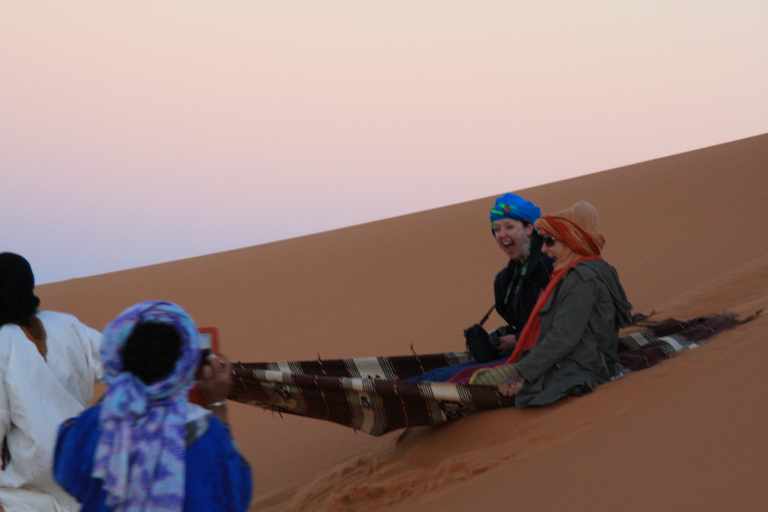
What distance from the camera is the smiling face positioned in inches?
195

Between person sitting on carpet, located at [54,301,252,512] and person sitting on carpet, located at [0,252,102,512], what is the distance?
1.16 metres

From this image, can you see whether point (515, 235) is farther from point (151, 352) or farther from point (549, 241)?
point (151, 352)

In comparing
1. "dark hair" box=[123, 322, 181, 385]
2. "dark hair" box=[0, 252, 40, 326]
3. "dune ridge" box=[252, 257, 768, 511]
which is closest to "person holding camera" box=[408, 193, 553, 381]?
"dune ridge" box=[252, 257, 768, 511]

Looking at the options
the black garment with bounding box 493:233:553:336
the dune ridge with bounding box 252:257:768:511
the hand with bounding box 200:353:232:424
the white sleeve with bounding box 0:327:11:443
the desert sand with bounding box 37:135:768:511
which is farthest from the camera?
the black garment with bounding box 493:233:553:336

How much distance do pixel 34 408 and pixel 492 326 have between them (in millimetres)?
8959

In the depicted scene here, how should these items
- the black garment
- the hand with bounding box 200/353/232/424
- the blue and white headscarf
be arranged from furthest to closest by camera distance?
the black garment
the hand with bounding box 200/353/232/424
the blue and white headscarf

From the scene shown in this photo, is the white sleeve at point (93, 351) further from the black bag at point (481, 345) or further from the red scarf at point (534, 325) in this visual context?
the black bag at point (481, 345)

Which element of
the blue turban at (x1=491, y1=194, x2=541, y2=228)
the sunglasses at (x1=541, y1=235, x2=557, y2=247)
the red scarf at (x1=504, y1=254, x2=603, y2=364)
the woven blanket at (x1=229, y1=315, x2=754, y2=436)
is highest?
the blue turban at (x1=491, y1=194, x2=541, y2=228)

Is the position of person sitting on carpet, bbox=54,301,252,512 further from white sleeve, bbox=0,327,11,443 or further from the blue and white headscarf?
white sleeve, bbox=0,327,11,443

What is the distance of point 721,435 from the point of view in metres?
3.18

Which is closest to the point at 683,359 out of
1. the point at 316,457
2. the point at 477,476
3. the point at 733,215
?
the point at 477,476

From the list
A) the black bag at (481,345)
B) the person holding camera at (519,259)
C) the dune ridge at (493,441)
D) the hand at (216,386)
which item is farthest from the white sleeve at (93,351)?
the person holding camera at (519,259)

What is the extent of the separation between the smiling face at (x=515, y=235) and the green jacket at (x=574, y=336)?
0.78m

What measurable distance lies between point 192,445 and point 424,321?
10219 millimetres
